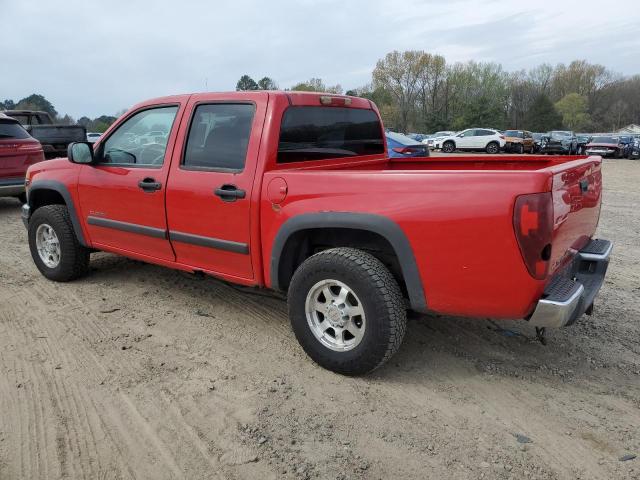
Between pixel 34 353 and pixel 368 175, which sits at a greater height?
pixel 368 175

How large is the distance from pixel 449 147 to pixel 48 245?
106ft

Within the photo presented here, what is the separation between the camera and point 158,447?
2.59m

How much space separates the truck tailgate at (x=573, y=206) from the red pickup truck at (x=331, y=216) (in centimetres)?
2

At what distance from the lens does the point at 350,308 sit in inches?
125

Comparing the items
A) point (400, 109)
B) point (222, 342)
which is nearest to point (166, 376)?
point (222, 342)

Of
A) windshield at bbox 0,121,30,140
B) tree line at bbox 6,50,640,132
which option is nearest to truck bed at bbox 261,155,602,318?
windshield at bbox 0,121,30,140

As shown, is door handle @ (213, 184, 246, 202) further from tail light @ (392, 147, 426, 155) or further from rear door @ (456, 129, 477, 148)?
rear door @ (456, 129, 477, 148)

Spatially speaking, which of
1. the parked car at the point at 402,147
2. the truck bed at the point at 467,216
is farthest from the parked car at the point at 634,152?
the truck bed at the point at 467,216

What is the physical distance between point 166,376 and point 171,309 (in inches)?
47.1

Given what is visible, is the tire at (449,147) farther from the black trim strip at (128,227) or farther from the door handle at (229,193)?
the door handle at (229,193)

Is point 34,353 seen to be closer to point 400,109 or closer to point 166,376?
point 166,376

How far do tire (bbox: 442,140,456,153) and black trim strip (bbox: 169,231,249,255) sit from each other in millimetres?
32773

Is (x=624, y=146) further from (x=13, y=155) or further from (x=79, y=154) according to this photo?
(x=79, y=154)

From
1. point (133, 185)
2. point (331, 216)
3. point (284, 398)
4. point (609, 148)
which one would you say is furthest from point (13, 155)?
point (609, 148)
